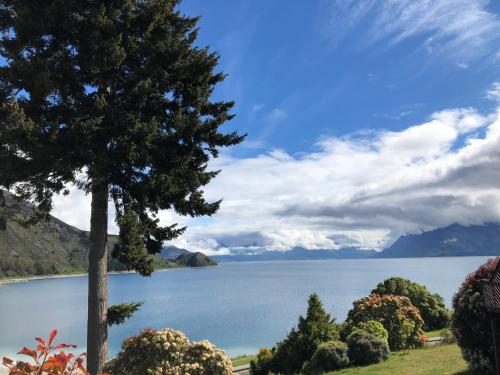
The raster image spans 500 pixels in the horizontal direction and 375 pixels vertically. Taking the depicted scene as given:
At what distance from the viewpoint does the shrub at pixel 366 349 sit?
19.0m

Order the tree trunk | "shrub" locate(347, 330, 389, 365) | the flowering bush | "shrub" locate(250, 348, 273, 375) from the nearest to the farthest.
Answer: the flowering bush
the tree trunk
"shrub" locate(347, 330, 389, 365)
"shrub" locate(250, 348, 273, 375)

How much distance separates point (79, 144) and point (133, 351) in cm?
700

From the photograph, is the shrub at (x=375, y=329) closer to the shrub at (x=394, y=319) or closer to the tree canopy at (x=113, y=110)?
the shrub at (x=394, y=319)

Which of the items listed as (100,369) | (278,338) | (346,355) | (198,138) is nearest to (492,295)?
(346,355)

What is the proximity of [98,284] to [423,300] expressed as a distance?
28845 mm

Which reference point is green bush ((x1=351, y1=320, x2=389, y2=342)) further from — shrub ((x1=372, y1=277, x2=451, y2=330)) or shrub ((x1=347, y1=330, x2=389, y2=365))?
shrub ((x1=372, y1=277, x2=451, y2=330))

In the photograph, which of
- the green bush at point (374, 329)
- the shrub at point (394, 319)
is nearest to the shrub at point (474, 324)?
the green bush at point (374, 329)

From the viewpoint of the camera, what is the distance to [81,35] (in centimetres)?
1477

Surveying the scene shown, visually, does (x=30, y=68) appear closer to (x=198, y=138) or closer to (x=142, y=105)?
(x=142, y=105)

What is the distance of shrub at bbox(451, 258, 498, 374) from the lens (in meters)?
12.0

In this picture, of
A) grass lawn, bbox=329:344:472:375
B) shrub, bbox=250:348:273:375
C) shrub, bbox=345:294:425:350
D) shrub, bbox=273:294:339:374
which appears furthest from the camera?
shrub, bbox=345:294:425:350

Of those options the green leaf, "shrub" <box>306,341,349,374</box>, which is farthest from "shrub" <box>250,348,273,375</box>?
the green leaf

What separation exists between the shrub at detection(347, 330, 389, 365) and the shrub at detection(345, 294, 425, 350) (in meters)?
3.32

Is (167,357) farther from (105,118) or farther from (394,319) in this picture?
(394,319)
